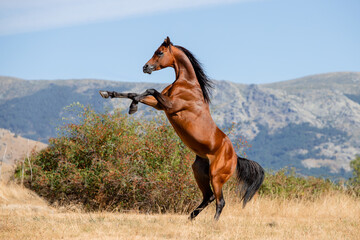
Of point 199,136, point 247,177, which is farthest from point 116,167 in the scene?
point 199,136

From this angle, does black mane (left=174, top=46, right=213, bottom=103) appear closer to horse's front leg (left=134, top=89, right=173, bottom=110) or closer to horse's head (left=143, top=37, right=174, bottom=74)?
horse's head (left=143, top=37, right=174, bottom=74)

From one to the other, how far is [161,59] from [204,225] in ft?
9.86

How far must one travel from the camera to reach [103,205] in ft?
38.6

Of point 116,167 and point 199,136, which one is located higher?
point 199,136

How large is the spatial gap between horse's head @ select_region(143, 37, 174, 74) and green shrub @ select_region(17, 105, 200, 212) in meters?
3.53

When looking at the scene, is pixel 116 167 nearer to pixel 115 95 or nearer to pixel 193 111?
pixel 193 111

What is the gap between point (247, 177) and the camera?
8953 millimetres

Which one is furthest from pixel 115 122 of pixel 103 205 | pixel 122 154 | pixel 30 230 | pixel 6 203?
pixel 30 230

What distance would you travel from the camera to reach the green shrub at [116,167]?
11172 mm

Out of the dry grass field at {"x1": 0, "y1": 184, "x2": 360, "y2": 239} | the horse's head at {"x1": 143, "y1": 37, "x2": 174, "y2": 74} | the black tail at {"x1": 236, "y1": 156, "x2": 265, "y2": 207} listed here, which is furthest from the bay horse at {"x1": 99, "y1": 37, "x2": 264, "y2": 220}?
the dry grass field at {"x1": 0, "y1": 184, "x2": 360, "y2": 239}

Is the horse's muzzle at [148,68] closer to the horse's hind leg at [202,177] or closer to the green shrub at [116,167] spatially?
the horse's hind leg at [202,177]

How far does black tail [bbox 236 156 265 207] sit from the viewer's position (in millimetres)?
8906

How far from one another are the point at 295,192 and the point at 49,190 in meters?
7.46

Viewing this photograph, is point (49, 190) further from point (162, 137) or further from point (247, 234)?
point (247, 234)
